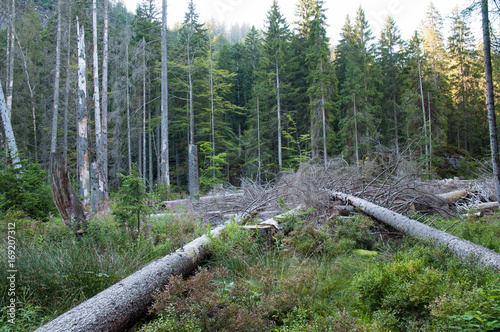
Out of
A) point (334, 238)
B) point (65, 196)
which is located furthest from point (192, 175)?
point (334, 238)

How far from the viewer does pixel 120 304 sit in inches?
103

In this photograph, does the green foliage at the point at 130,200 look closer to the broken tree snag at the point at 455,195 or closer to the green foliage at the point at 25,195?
the green foliage at the point at 25,195

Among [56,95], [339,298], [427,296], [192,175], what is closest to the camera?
[427,296]

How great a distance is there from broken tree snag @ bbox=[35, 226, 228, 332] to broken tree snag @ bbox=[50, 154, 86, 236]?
6.79 ft

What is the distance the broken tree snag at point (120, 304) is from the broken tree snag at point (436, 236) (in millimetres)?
3610

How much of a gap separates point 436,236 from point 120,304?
14.1 feet

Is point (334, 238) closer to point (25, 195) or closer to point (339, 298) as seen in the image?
point (339, 298)

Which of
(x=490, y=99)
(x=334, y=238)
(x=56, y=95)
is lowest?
(x=334, y=238)

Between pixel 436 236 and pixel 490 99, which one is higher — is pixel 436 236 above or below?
below

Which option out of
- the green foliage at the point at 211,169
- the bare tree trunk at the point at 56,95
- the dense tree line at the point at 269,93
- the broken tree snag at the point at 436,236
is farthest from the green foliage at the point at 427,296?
the bare tree trunk at the point at 56,95

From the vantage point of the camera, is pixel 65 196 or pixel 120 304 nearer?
pixel 120 304

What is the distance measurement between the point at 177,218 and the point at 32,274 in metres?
3.43

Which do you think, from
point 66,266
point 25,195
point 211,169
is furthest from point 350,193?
point 25,195

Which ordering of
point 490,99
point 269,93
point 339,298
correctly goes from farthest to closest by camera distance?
point 269,93 → point 490,99 → point 339,298
